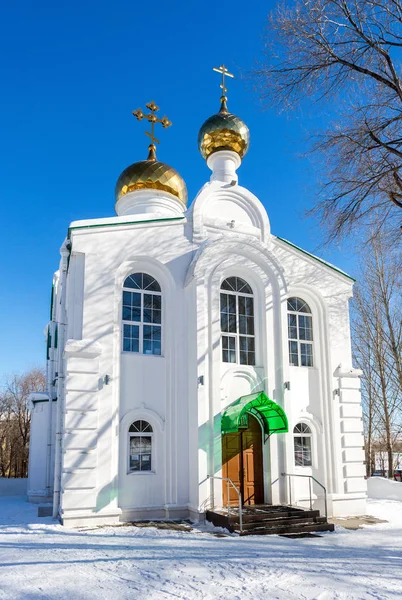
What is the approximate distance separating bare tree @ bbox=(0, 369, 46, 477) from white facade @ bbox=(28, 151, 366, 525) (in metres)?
24.0

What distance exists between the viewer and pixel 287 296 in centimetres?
1350

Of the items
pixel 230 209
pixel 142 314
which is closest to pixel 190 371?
pixel 142 314

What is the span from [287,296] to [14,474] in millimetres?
28839

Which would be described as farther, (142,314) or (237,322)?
(237,322)

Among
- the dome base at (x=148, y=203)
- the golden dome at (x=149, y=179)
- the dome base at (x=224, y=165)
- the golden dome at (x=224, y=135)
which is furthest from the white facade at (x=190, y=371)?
the golden dome at (x=149, y=179)

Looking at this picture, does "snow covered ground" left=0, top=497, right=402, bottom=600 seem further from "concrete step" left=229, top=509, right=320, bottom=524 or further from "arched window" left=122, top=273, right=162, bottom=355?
"arched window" left=122, top=273, right=162, bottom=355

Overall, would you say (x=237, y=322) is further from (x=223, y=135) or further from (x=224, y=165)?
(x=223, y=135)

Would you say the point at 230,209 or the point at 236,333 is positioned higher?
the point at 230,209

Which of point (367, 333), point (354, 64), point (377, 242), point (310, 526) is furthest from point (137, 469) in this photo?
point (367, 333)

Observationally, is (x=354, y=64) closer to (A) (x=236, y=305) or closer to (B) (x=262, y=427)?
(A) (x=236, y=305)

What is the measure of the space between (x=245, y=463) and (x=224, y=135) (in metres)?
8.76

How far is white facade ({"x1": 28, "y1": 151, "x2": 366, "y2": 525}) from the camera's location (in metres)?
11.2

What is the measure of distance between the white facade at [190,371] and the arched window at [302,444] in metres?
0.13

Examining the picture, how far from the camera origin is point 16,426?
1452 inches
